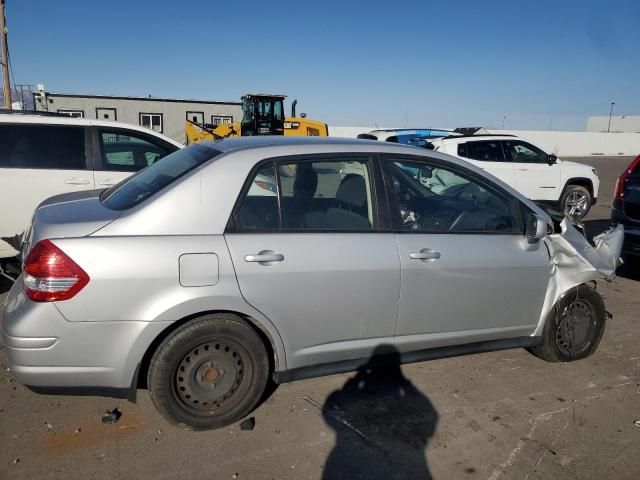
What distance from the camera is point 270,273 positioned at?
2.95 m

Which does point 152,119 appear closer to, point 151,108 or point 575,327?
point 151,108

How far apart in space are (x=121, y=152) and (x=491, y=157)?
7.22m

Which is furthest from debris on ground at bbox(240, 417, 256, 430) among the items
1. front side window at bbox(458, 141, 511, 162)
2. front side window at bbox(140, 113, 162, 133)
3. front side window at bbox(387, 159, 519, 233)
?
front side window at bbox(140, 113, 162, 133)

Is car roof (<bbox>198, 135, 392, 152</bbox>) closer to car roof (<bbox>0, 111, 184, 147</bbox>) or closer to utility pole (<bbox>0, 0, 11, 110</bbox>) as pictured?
car roof (<bbox>0, 111, 184, 147</bbox>)

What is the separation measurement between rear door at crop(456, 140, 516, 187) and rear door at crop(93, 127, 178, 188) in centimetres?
623

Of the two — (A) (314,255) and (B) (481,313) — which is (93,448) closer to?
(A) (314,255)

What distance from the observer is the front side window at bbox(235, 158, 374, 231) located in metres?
3.04

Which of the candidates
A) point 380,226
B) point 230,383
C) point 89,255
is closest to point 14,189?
point 89,255

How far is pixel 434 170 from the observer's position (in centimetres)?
367

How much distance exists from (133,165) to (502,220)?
4107 millimetres

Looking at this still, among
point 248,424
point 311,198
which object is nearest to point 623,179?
point 311,198

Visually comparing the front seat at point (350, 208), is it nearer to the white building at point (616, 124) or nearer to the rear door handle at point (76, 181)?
the rear door handle at point (76, 181)

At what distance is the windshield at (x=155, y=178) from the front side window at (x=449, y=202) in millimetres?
1260

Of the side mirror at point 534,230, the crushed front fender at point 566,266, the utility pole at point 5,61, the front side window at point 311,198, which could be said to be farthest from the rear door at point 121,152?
the utility pole at point 5,61
